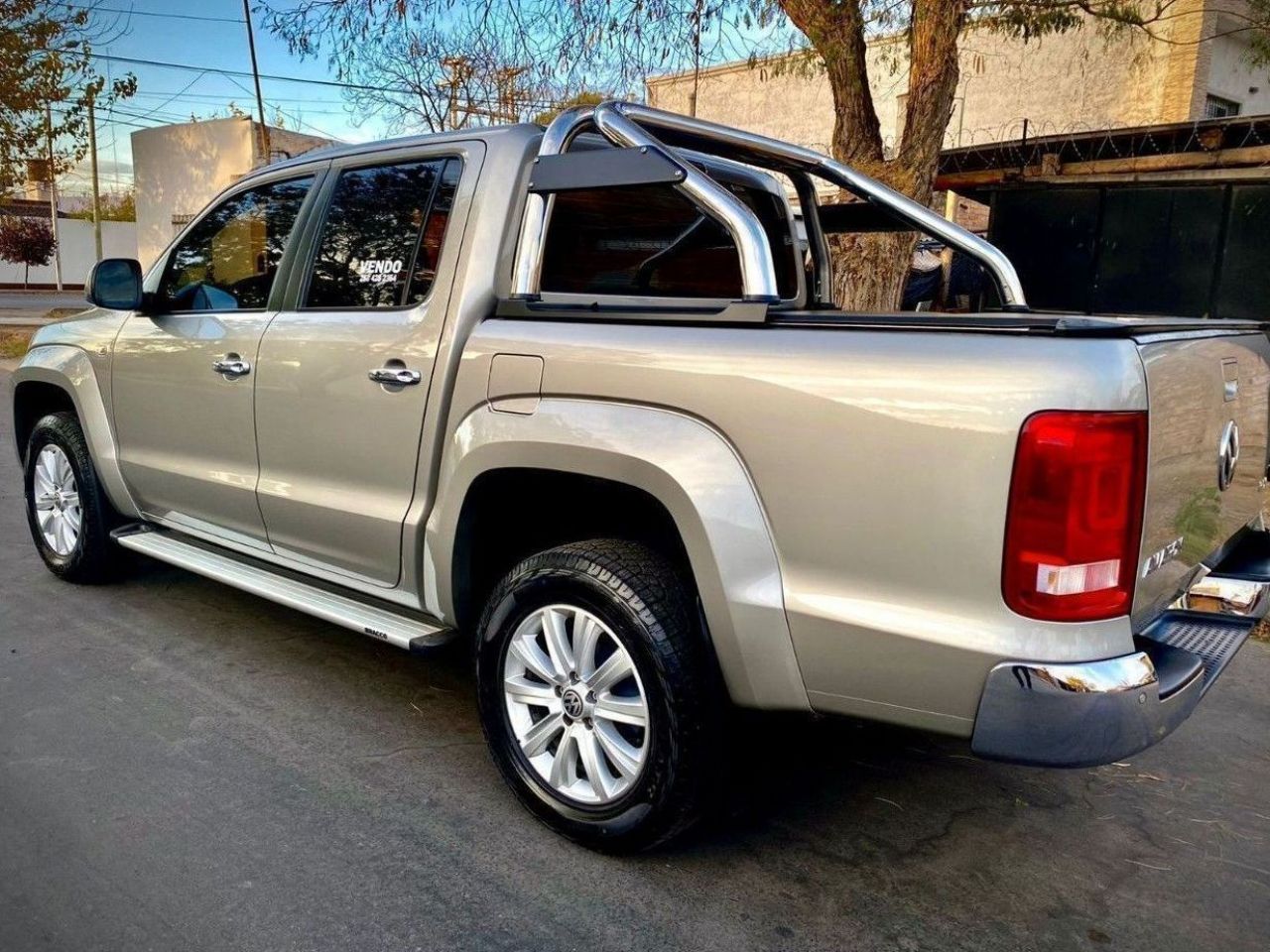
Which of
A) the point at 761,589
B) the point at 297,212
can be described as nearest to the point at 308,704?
the point at 297,212

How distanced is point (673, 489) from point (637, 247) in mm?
1261

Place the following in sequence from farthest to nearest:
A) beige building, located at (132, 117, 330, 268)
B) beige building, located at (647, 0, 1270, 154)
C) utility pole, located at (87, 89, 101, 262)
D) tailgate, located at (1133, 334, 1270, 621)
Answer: utility pole, located at (87, 89, 101, 262) → beige building, located at (132, 117, 330, 268) → beige building, located at (647, 0, 1270, 154) → tailgate, located at (1133, 334, 1270, 621)

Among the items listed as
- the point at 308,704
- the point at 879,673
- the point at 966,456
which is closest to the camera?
the point at 966,456

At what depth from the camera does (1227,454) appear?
8.89 ft

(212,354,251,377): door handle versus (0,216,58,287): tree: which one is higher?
(0,216,58,287): tree

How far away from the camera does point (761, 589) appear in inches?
95.7

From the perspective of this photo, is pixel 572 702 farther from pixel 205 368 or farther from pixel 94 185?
pixel 94 185

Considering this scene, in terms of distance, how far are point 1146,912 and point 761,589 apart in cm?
135

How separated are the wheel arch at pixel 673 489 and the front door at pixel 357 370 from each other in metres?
0.31

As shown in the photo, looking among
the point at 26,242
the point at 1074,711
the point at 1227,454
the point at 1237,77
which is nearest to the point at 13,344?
the point at 1227,454

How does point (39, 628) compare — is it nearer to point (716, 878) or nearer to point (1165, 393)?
point (716, 878)

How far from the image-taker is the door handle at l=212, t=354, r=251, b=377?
382cm

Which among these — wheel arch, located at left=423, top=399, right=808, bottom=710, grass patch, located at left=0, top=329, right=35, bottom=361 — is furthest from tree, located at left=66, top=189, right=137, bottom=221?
wheel arch, located at left=423, top=399, right=808, bottom=710

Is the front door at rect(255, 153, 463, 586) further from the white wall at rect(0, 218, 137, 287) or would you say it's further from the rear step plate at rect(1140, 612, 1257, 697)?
the white wall at rect(0, 218, 137, 287)
